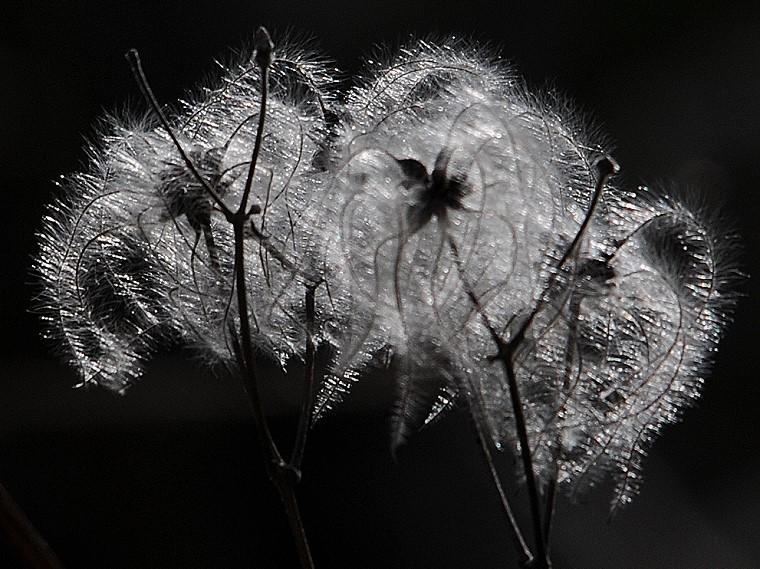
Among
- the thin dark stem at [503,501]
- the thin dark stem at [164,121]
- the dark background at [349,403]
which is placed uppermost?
the dark background at [349,403]

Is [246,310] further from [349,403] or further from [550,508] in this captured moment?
[349,403]

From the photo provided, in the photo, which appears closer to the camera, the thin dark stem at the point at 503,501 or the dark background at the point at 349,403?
the thin dark stem at the point at 503,501

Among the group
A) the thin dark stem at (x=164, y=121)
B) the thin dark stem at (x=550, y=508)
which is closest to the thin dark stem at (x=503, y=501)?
the thin dark stem at (x=550, y=508)

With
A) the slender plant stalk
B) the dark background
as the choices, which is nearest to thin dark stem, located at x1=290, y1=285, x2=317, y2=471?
the slender plant stalk

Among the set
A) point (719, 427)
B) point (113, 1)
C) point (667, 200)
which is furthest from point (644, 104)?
point (667, 200)

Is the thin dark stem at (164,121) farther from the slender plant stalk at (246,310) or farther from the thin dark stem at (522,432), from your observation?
the thin dark stem at (522,432)

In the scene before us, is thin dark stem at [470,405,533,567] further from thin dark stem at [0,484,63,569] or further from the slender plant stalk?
thin dark stem at [0,484,63,569]

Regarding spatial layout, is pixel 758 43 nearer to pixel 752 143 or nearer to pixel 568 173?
pixel 752 143
